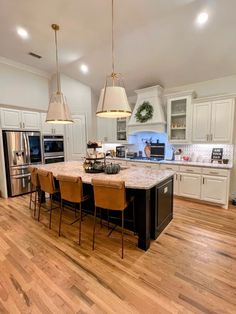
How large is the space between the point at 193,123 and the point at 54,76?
4.24 m

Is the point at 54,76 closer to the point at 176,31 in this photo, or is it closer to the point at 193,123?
the point at 176,31

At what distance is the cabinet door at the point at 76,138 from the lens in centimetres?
566

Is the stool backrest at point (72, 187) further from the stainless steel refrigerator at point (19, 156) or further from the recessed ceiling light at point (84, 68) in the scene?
the recessed ceiling light at point (84, 68)

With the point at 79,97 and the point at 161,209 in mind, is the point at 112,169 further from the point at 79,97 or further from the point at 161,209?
the point at 79,97

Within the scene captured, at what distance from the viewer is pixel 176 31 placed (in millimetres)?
3193

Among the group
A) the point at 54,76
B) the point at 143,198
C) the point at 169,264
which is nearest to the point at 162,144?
the point at 143,198

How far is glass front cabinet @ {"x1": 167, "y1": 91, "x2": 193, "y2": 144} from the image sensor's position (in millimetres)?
4191

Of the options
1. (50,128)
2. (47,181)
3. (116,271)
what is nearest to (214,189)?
(116,271)

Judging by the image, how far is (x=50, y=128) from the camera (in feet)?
17.1

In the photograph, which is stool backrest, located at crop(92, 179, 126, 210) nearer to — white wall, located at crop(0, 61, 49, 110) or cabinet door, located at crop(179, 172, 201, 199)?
cabinet door, located at crop(179, 172, 201, 199)

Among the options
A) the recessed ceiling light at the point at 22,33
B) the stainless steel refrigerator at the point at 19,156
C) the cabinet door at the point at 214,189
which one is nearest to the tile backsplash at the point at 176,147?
the cabinet door at the point at 214,189

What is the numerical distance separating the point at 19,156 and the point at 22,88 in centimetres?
185

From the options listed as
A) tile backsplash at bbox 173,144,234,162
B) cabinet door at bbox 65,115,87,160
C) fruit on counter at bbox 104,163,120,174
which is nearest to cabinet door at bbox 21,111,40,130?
cabinet door at bbox 65,115,87,160

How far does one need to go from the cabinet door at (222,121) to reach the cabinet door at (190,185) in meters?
0.93
